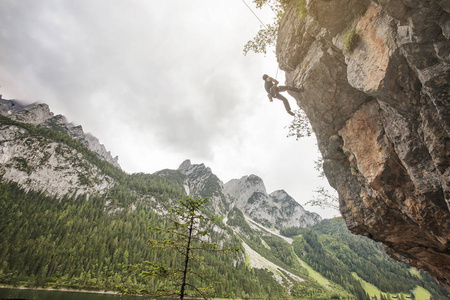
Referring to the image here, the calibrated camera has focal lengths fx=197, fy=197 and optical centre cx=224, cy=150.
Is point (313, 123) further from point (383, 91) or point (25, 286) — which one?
point (25, 286)

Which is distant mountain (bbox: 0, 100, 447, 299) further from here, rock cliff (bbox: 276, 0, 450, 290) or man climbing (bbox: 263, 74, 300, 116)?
man climbing (bbox: 263, 74, 300, 116)

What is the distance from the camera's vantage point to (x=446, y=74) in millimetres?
6777

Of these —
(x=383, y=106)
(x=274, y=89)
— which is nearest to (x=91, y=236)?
(x=274, y=89)

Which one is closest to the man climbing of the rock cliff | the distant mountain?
the rock cliff

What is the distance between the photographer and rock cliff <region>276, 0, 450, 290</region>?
23.4 ft

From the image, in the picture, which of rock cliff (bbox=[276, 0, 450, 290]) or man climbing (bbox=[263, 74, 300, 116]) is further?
man climbing (bbox=[263, 74, 300, 116])

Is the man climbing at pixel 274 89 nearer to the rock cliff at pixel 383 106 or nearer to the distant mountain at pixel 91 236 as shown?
the rock cliff at pixel 383 106

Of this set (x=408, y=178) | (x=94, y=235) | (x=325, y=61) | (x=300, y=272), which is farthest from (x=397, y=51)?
(x=300, y=272)

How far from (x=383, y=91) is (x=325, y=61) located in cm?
410

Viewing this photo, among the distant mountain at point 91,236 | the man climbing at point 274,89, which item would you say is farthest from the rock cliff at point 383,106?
the distant mountain at point 91,236

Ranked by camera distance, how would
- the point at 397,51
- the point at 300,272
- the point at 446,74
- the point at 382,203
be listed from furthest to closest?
the point at 300,272
the point at 382,203
the point at 397,51
the point at 446,74

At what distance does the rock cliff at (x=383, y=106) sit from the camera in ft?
23.4

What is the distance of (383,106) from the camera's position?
9836 millimetres

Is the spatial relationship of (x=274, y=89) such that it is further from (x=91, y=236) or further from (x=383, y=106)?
(x=91, y=236)
